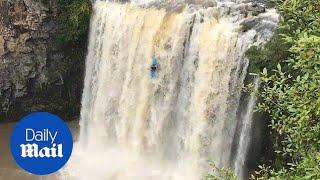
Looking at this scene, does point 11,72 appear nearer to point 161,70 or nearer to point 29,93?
point 29,93

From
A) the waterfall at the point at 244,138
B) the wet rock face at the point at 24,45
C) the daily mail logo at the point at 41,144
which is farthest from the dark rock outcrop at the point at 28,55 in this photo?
the daily mail logo at the point at 41,144

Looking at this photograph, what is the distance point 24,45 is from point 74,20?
6.11 ft

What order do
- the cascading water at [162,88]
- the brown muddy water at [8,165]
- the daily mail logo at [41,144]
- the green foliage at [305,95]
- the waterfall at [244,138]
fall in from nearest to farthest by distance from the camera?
1. the daily mail logo at [41,144]
2. the green foliage at [305,95]
3. the waterfall at [244,138]
4. the cascading water at [162,88]
5. the brown muddy water at [8,165]

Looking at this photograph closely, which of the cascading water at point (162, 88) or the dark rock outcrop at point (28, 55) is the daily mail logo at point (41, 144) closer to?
the cascading water at point (162, 88)

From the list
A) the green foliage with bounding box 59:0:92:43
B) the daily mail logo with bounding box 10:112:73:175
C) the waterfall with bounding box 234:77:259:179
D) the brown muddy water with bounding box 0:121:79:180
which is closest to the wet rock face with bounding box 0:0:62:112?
the green foliage with bounding box 59:0:92:43

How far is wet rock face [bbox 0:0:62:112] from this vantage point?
1531cm

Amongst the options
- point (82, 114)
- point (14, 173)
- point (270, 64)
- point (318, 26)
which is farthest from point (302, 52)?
point (82, 114)

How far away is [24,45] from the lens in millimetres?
15547

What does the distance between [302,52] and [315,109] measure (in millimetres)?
451

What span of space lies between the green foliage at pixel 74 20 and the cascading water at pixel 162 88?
14.0 inches

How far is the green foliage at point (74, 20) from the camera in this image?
626 inches

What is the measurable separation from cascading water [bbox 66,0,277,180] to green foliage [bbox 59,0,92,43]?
1.17 feet

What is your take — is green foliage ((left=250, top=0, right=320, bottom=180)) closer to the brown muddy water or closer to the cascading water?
the cascading water

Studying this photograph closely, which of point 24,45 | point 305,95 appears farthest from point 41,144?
point 24,45
